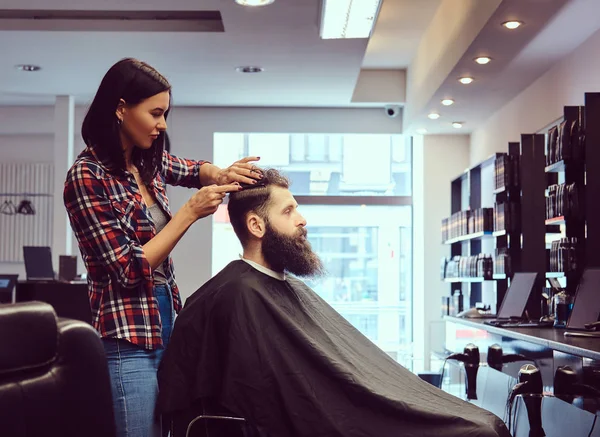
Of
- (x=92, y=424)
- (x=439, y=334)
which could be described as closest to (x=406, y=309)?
(x=439, y=334)

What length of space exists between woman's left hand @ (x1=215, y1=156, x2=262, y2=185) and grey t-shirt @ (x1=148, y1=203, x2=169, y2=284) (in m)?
0.24

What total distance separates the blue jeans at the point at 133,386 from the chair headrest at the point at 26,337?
705 millimetres

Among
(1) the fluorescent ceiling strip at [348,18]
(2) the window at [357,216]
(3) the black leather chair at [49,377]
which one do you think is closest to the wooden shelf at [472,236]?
(2) the window at [357,216]

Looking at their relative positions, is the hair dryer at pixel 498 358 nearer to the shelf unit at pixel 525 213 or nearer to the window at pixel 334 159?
the shelf unit at pixel 525 213

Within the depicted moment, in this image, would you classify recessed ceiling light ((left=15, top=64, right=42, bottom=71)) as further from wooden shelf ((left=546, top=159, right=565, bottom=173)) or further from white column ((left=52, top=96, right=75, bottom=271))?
wooden shelf ((left=546, top=159, right=565, bottom=173))

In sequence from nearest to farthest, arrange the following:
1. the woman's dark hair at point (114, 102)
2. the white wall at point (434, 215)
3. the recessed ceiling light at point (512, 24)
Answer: the woman's dark hair at point (114, 102), the recessed ceiling light at point (512, 24), the white wall at point (434, 215)

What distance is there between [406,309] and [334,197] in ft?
5.10

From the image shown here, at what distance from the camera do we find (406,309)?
364 inches

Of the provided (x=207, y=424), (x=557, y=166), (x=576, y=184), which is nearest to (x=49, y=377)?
(x=207, y=424)

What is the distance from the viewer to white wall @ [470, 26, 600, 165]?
17.0 feet

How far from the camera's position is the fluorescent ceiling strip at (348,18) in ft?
17.0

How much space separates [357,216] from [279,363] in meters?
7.24

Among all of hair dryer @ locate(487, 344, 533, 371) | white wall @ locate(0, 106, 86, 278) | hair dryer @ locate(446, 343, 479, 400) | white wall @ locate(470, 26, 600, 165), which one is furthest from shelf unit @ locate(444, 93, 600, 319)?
white wall @ locate(0, 106, 86, 278)

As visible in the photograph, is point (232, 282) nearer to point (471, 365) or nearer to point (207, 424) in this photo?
point (207, 424)
